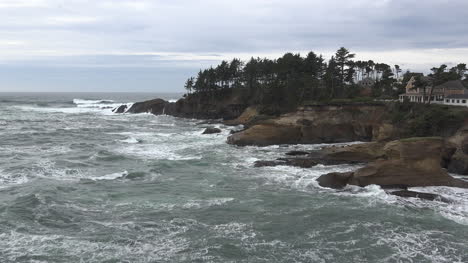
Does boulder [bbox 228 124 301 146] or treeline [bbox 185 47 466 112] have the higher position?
treeline [bbox 185 47 466 112]

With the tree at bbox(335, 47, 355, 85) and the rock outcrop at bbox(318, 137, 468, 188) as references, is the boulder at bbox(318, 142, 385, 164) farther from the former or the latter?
the tree at bbox(335, 47, 355, 85)

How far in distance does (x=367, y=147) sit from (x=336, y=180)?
8.89m

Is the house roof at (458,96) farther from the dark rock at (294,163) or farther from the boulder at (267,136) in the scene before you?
the dark rock at (294,163)

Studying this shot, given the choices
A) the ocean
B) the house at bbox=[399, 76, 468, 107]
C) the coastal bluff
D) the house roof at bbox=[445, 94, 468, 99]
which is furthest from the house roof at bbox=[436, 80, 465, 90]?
the ocean

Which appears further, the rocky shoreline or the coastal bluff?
the coastal bluff

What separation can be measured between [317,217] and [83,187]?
568 inches

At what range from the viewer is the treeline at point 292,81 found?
6925cm

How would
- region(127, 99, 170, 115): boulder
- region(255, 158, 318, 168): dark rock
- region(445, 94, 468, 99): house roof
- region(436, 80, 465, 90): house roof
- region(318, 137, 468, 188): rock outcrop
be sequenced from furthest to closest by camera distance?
region(127, 99, 170, 115): boulder, region(436, 80, 465, 90): house roof, region(445, 94, 468, 99): house roof, region(255, 158, 318, 168): dark rock, region(318, 137, 468, 188): rock outcrop

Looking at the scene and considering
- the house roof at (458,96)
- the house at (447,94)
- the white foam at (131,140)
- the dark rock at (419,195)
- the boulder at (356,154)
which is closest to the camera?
the dark rock at (419,195)

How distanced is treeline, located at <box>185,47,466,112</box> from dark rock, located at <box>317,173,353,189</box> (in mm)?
32745

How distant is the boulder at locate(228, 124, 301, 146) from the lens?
44719mm

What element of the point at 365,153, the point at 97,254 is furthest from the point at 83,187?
the point at 365,153

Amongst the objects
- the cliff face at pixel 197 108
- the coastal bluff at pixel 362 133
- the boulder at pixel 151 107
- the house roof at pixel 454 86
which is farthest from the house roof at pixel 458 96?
the boulder at pixel 151 107

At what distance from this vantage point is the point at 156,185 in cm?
2680
